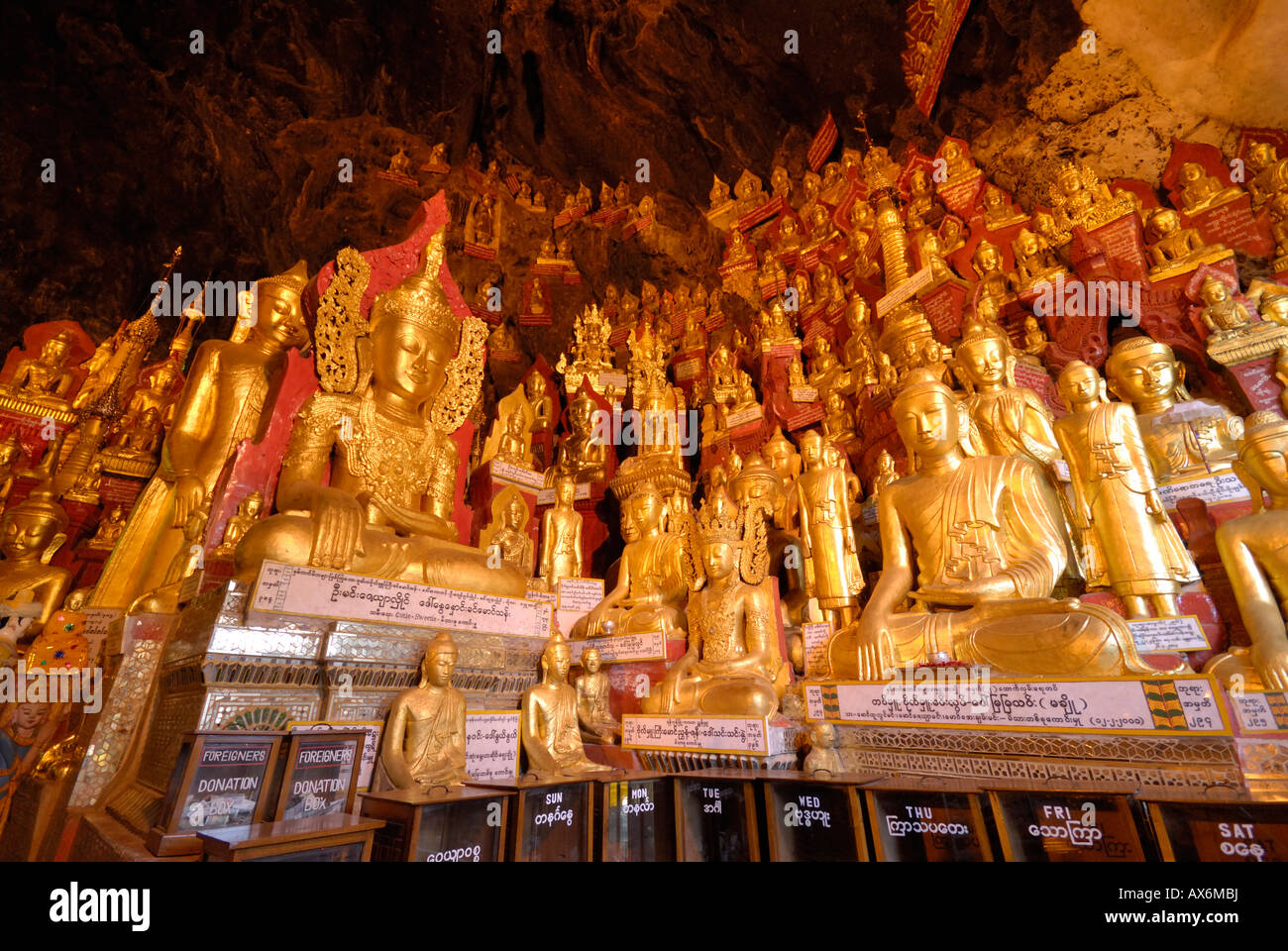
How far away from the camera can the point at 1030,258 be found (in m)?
5.75

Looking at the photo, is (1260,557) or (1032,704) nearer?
(1032,704)

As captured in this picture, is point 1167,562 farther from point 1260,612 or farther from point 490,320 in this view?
point 490,320


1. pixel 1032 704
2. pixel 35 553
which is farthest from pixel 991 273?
pixel 35 553

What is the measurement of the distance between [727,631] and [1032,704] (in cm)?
201

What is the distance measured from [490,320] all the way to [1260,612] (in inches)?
362

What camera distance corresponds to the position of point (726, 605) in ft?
14.7

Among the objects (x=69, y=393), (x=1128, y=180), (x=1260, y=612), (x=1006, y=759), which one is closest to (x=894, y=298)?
(x=1128, y=180)

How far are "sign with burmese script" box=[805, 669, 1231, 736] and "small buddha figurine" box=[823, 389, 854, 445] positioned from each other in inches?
142

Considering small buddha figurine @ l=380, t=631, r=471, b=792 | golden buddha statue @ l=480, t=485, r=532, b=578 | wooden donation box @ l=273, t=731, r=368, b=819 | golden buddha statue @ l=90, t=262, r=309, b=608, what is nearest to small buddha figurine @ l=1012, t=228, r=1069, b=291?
golden buddha statue @ l=480, t=485, r=532, b=578

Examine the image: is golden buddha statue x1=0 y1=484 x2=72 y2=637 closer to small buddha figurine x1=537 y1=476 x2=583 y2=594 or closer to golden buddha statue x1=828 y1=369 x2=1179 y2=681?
small buddha figurine x1=537 y1=476 x2=583 y2=594

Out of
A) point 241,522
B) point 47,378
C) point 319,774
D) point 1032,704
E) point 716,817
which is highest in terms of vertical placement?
point 47,378

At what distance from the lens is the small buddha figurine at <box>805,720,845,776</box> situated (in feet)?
10.2

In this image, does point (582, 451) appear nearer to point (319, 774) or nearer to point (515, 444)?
point (515, 444)

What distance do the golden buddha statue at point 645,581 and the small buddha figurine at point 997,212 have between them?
460cm
